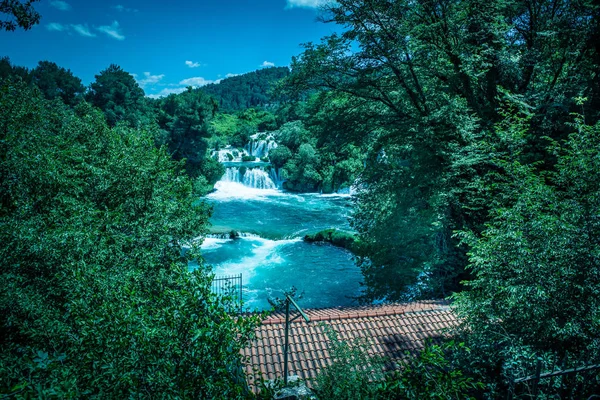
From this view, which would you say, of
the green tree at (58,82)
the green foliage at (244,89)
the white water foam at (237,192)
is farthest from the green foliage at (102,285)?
the green foliage at (244,89)

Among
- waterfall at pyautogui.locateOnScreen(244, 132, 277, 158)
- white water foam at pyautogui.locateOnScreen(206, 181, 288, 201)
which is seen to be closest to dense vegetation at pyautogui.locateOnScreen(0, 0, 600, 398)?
white water foam at pyautogui.locateOnScreen(206, 181, 288, 201)

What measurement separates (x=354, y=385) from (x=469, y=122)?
29.7 feet

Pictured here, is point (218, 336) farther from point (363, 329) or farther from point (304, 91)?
point (304, 91)

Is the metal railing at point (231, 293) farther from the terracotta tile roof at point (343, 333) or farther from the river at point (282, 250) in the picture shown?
the river at point (282, 250)

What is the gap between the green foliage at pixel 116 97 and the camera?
4312 centimetres

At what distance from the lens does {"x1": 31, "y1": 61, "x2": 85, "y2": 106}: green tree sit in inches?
1770

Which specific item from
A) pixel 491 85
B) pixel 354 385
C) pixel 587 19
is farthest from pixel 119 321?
pixel 587 19

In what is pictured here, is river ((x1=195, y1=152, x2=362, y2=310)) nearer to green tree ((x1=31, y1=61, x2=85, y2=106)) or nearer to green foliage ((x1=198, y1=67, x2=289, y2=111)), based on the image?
green tree ((x1=31, y1=61, x2=85, y2=106))

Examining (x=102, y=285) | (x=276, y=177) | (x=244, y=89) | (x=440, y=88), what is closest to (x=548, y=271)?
(x=102, y=285)

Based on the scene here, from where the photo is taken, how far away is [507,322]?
5242mm

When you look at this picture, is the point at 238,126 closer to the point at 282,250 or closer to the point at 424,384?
the point at 282,250

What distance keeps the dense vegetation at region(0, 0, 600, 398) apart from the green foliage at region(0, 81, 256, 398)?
0.03 meters

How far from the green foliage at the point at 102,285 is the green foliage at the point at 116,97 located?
116ft

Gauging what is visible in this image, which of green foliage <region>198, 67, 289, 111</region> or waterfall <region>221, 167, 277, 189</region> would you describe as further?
green foliage <region>198, 67, 289, 111</region>
